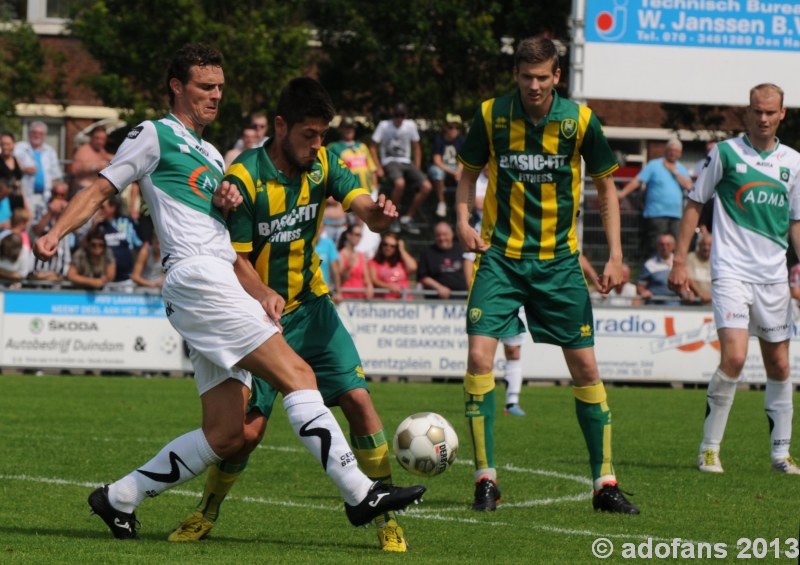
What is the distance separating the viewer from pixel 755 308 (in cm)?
1009

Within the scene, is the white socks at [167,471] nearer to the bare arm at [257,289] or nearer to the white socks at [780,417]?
the bare arm at [257,289]

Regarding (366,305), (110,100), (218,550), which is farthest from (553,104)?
(110,100)

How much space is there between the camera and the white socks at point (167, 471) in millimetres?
6719

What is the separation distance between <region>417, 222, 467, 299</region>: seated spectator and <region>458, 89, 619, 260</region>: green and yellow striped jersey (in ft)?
34.0

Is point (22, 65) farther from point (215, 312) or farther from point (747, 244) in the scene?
point (215, 312)

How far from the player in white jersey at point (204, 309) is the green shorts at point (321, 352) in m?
0.29

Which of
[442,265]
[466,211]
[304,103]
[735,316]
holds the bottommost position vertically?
[442,265]

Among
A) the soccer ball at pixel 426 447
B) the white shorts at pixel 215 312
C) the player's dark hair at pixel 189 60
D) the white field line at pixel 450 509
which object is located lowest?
the white field line at pixel 450 509

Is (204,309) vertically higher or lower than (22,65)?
lower

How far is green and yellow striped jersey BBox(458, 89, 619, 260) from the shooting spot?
831 centimetres

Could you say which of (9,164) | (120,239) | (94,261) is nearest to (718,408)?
(94,261)

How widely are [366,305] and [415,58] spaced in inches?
505

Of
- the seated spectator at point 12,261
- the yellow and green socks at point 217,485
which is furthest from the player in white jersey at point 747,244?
the seated spectator at point 12,261

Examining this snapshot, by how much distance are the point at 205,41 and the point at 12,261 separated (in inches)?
410
